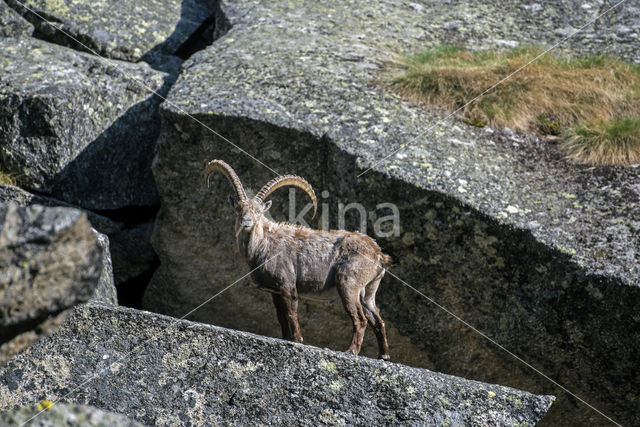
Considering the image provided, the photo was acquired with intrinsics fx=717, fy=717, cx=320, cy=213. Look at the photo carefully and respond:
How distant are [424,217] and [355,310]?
6.08 feet

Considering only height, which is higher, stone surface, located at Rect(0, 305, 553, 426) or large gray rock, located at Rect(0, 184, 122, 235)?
stone surface, located at Rect(0, 305, 553, 426)

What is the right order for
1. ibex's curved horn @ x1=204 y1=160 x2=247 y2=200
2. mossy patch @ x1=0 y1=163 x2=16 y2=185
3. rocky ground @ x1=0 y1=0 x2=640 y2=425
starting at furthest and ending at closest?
mossy patch @ x1=0 y1=163 x2=16 y2=185
ibex's curved horn @ x1=204 y1=160 x2=247 y2=200
rocky ground @ x1=0 y1=0 x2=640 y2=425

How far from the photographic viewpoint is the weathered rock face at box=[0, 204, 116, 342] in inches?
119

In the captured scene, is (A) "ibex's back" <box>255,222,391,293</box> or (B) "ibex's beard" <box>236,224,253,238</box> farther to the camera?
(A) "ibex's back" <box>255,222,391,293</box>

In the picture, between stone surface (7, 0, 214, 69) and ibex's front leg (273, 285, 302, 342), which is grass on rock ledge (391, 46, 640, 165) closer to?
ibex's front leg (273, 285, 302, 342)

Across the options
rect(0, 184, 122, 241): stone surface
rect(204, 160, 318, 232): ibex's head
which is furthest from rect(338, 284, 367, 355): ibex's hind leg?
rect(0, 184, 122, 241): stone surface

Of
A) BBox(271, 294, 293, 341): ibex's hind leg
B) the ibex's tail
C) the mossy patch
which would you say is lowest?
BBox(271, 294, 293, 341): ibex's hind leg

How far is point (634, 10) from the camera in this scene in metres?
13.9

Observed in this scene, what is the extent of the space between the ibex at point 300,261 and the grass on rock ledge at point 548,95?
3509 mm

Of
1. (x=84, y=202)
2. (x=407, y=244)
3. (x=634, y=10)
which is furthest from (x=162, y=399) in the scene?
(x=634, y=10)

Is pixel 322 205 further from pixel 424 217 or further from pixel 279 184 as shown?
pixel 279 184

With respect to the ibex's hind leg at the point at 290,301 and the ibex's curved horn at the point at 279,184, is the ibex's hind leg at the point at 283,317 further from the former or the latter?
the ibex's curved horn at the point at 279,184

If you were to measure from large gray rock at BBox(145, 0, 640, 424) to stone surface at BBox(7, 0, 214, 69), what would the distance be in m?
2.36

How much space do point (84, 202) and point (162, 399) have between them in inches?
255
